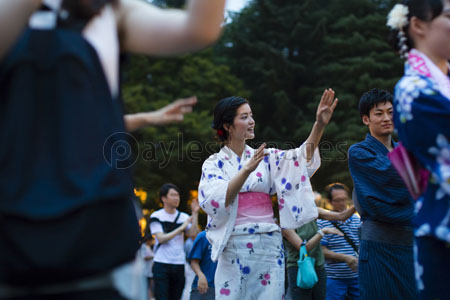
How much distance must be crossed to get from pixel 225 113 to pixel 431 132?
2798mm

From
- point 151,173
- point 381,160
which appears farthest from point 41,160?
point 151,173

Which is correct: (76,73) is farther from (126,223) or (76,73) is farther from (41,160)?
(126,223)

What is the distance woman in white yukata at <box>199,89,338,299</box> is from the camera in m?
4.32

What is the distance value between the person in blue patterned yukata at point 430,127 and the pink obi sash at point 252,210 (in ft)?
6.82

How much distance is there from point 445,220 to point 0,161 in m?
1.72

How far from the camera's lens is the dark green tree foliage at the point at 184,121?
20.8m

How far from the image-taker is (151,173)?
21.0 m

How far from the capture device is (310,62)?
24750 mm

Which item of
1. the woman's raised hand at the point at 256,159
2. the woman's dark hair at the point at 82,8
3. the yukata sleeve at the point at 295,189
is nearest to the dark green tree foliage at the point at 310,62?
the yukata sleeve at the point at 295,189

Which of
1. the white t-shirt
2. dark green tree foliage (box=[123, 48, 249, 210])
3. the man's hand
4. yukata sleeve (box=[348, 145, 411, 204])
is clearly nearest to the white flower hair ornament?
yukata sleeve (box=[348, 145, 411, 204])

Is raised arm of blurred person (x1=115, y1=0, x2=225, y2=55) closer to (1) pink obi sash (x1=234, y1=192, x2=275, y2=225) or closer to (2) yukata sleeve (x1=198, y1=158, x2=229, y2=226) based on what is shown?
(2) yukata sleeve (x1=198, y1=158, x2=229, y2=226)

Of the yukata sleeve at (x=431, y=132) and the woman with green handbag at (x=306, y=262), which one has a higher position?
the yukata sleeve at (x=431, y=132)

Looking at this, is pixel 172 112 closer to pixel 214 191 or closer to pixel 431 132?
pixel 431 132

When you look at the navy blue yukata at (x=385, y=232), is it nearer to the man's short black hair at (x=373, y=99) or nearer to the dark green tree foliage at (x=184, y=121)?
the man's short black hair at (x=373, y=99)
